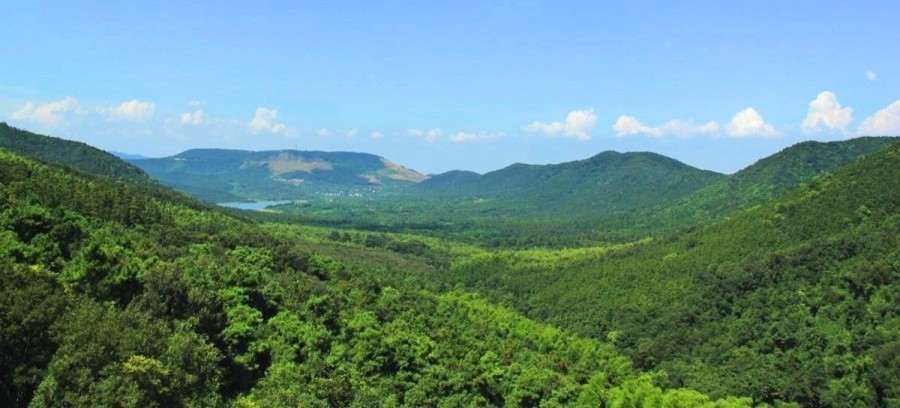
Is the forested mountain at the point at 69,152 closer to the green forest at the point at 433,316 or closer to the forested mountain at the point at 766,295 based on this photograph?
the green forest at the point at 433,316

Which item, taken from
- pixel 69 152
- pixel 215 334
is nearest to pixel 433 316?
pixel 215 334

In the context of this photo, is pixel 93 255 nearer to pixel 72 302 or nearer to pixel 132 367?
pixel 72 302

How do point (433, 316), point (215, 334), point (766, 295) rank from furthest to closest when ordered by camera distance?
1. point (766, 295)
2. point (433, 316)
3. point (215, 334)

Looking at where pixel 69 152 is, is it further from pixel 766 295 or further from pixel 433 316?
pixel 766 295

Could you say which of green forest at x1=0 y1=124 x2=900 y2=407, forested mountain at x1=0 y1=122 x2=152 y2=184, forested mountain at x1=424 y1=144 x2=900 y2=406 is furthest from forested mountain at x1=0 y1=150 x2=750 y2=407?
forested mountain at x1=0 y1=122 x2=152 y2=184

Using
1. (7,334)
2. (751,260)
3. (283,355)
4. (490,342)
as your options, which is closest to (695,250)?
(751,260)
